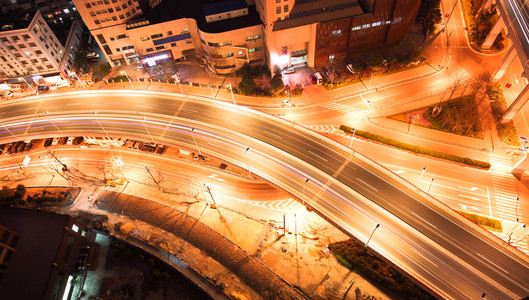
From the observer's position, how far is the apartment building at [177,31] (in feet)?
298

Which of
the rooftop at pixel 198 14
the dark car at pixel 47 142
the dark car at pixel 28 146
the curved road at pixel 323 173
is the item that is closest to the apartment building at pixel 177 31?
the rooftop at pixel 198 14

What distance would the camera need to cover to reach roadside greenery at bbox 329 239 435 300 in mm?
53312

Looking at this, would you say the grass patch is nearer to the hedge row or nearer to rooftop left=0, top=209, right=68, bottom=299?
the hedge row

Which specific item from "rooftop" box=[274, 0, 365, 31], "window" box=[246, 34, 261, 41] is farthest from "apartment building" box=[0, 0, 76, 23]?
"rooftop" box=[274, 0, 365, 31]

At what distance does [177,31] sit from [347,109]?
6177 cm

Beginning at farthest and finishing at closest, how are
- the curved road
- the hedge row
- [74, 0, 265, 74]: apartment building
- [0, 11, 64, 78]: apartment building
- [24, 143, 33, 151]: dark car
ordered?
[74, 0, 265, 74]: apartment building
[0, 11, 64, 78]: apartment building
[24, 143, 33, 151]: dark car
the hedge row
the curved road

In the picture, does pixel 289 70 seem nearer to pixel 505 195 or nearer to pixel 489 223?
pixel 505 195

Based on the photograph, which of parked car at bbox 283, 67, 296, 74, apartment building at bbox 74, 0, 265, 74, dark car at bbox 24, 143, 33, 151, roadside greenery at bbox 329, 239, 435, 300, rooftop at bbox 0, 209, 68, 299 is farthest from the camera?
parked car at bbox 283, 67, 296, 74

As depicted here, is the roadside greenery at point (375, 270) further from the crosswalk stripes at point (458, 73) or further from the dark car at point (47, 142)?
the dark car at point (47, 142)

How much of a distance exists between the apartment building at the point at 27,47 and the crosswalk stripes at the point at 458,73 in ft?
422

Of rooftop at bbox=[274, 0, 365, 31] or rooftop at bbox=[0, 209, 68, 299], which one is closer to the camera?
rooftop at bbox=[0, 209, 68, 299]

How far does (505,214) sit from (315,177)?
138 ft

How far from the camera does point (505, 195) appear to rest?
6575 centimetres

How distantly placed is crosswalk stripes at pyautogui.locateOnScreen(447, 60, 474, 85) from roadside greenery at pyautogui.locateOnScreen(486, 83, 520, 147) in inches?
235
